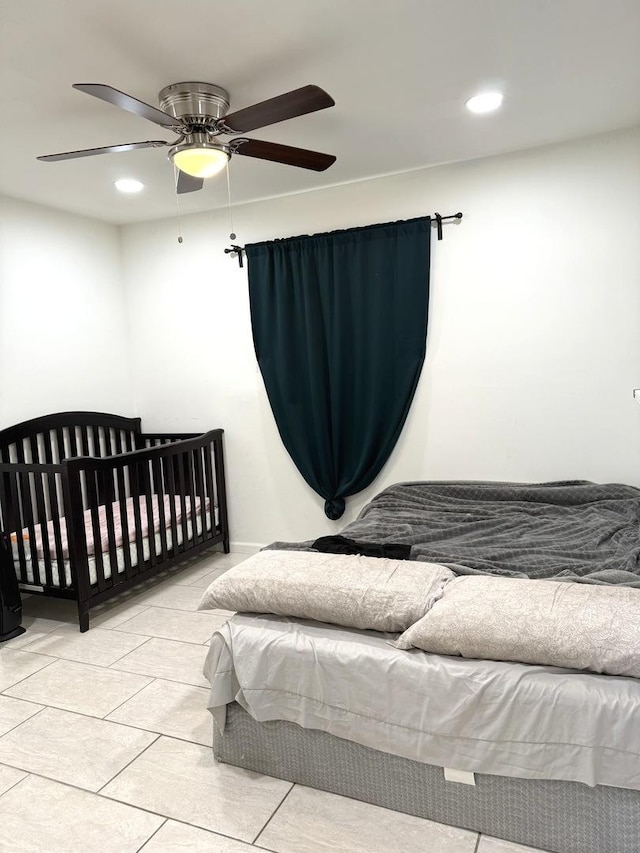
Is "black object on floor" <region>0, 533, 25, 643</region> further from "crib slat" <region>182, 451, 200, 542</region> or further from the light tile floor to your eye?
"crib slat" <region>182, 451, 200, 542</region>

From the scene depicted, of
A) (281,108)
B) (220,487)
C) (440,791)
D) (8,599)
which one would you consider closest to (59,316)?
(220,487)

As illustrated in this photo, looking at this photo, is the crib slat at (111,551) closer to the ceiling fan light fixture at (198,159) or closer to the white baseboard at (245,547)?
the white baseboard at (245,547)

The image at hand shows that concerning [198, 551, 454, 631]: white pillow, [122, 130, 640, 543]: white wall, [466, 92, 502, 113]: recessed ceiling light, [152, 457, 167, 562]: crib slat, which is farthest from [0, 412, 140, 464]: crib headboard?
[466, 92, 502, 113]: recessed ceiling light

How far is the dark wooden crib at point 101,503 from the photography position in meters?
3.05

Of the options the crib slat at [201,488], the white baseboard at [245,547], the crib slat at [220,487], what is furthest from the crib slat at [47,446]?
the white baseboard at [245,547]

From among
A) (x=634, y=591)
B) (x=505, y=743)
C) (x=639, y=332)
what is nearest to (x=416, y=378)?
(x=639, y=332)

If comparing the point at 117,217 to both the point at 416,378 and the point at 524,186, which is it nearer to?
the point at 416,378

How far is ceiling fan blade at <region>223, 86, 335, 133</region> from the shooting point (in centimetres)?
183

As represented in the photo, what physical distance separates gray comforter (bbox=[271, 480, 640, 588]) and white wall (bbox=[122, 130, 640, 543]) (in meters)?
0.26

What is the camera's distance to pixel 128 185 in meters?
3.39

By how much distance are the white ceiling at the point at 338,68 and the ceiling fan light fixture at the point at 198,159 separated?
246 mm

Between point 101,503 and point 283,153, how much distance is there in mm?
2684

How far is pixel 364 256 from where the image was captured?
360 cm

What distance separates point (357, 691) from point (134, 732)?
1.00 metres
